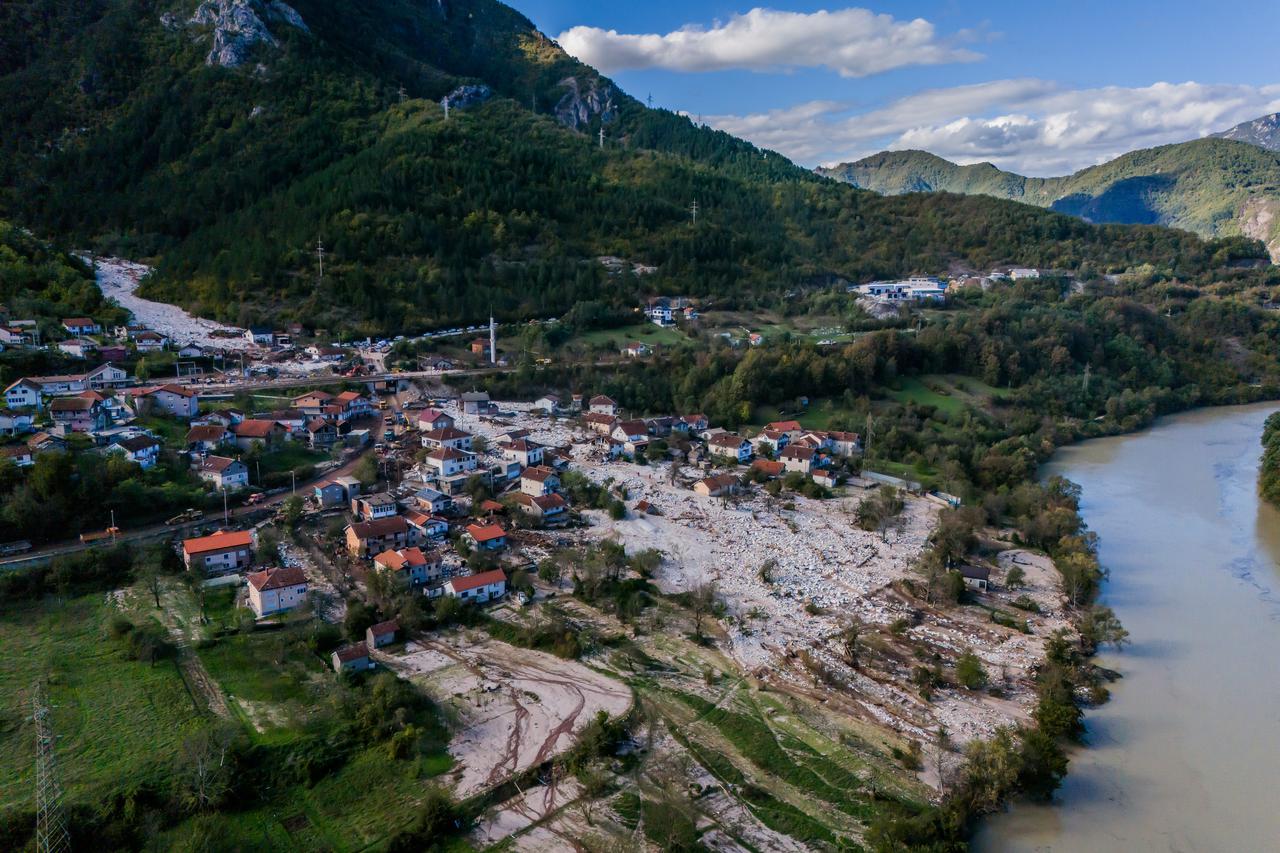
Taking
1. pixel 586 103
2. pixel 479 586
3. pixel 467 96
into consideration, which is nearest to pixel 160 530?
pixel 479 586

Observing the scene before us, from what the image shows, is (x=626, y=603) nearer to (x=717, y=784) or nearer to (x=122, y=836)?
(x=717, y=784)

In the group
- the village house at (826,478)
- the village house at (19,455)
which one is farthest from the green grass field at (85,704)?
the village house at (826,478)

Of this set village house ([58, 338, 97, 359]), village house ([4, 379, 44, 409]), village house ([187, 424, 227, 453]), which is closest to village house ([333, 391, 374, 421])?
village house ([187, 424, 227, 453])

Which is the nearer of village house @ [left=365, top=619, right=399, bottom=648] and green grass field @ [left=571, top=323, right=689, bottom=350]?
village house @ [left=365, top=619, right=399, bottom=648]

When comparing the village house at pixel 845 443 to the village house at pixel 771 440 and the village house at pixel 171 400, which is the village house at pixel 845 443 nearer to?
the village house at pixel 771 440

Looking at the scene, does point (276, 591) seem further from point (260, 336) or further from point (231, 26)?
point (231, 26)

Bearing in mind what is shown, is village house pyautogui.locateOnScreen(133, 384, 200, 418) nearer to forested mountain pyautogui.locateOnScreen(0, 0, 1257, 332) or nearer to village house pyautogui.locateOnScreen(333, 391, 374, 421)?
village house pyautogui.locateOnScreen(333, 391, 374, 421)
